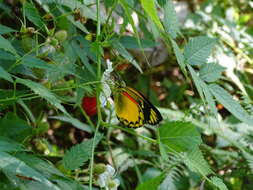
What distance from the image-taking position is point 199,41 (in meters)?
1.10

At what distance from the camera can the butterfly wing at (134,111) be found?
1.25m

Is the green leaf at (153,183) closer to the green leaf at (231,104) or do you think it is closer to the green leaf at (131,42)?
the green leaf at (231,104)

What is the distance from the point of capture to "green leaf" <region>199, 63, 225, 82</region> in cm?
109

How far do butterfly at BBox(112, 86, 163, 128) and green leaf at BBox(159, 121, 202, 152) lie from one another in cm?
26

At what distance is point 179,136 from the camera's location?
99cm

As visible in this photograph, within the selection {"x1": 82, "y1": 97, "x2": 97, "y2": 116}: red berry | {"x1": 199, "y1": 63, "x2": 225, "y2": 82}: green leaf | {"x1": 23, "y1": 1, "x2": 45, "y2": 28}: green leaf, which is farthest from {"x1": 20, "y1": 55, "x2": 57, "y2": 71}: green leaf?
{"x1": 82, "y1": 97, "x2": 97, "y2": 116}: red berry

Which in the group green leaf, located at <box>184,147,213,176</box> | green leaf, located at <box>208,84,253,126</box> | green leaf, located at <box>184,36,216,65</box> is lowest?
green leaf, located at <box>184,147,213,176</box>

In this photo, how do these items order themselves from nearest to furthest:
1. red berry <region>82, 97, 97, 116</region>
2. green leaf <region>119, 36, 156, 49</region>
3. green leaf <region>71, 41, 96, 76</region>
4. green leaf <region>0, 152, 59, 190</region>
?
green leaf <region>0, 152, 59, 190</region>
green leaf <region>71, 41, 96, 76</region>
green leaf <region>119, 36, 156, 49</region>
red berry <region>82, 97, 97, 116</region>

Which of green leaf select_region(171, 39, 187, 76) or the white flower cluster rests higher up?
green leaf select_region(171, 39, 187, 76)

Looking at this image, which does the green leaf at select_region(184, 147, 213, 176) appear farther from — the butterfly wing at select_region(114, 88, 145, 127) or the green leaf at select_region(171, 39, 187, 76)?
the butterfly wing at select_region(114, 88, 145, 127)

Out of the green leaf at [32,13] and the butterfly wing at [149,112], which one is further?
the butterfly wing at [149,112]

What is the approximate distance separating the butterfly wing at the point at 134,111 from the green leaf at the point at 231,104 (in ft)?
0.85

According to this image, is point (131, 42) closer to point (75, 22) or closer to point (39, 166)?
point (75, 22)

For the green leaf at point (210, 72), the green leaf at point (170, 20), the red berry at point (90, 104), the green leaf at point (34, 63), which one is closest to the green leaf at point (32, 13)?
the green leaf at point (34, 63)
